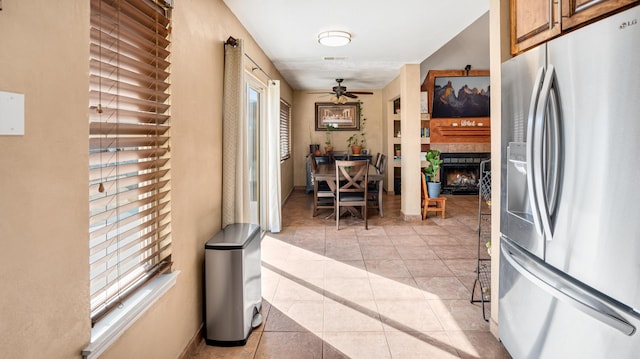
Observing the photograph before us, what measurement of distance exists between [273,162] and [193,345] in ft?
9.96

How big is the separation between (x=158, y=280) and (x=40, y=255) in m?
0.82

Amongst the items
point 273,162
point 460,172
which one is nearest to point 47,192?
point 273,162

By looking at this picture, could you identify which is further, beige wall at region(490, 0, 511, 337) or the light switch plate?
beige wall at region(490, 0, 511, 337)

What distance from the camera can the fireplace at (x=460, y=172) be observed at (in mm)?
8398

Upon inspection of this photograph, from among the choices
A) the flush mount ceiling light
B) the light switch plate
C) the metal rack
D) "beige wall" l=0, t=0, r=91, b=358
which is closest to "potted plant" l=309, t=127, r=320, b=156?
the flush mount ceiling light

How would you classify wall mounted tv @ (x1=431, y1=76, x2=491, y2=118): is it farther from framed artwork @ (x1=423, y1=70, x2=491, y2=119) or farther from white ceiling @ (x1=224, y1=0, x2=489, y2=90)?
white ceiling @ (x1=224, y1=0, x2=489, y2=90)

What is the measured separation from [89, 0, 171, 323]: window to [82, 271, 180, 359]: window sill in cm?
4

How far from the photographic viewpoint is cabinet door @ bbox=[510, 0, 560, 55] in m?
1.67

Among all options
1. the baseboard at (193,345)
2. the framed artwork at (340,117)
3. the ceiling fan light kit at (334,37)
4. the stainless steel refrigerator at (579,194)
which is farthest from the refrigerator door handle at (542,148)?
the framed artwork at (340,117)

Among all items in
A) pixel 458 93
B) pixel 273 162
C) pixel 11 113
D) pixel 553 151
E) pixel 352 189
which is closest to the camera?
pixel 11 113

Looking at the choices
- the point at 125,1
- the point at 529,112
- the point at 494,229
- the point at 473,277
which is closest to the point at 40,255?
the point at 125,1

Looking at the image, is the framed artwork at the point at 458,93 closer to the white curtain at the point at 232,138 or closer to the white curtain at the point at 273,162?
the white curtain at the point at 273,162

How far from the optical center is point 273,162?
A: 4949 millimetres

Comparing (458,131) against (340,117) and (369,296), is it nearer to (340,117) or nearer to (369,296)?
(340,117)
